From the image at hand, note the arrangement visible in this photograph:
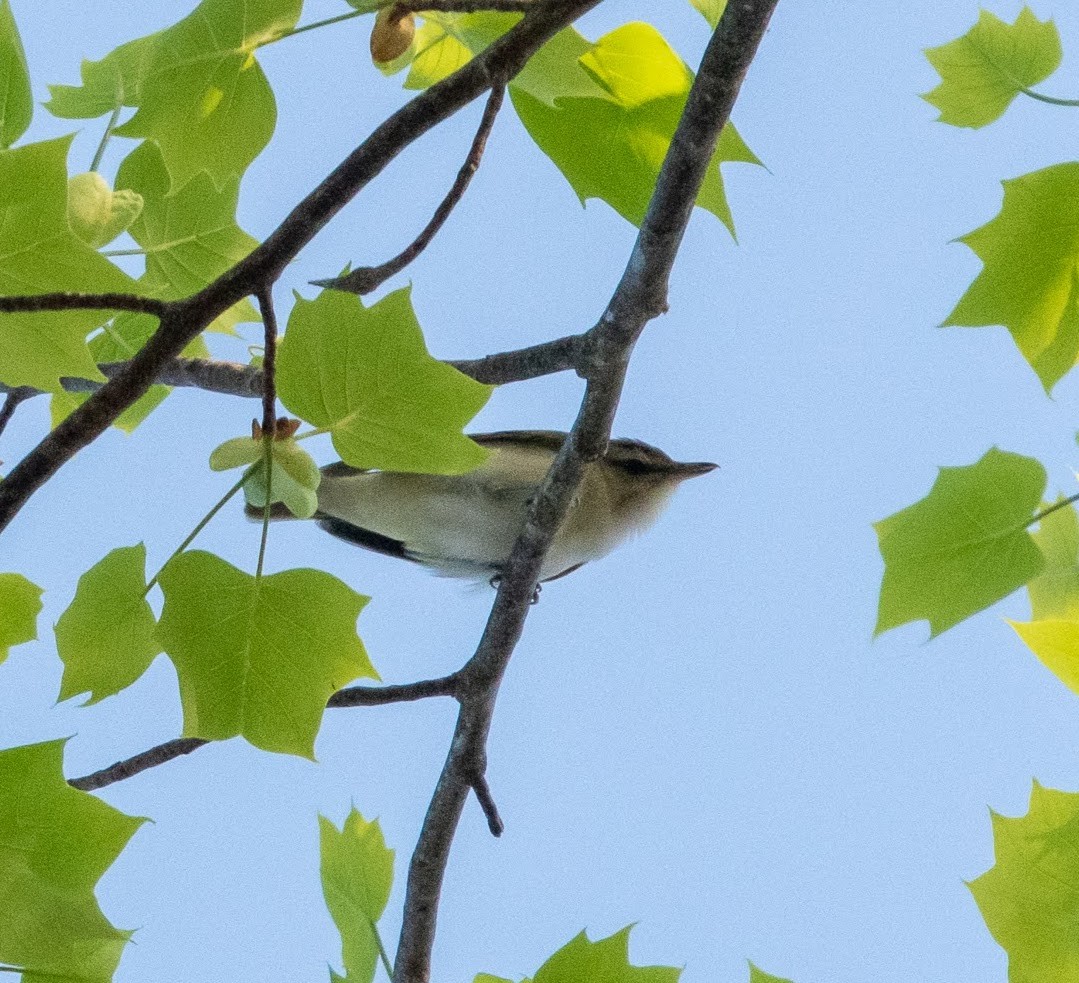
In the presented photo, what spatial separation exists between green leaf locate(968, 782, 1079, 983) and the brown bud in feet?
4.36

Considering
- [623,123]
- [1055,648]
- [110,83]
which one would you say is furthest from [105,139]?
[1055,648]

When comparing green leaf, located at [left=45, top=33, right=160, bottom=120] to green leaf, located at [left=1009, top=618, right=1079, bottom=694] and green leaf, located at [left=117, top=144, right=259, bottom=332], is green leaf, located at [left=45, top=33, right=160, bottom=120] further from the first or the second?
green leaf, located at [left=1009, top=618, right=1079, bottom=694]

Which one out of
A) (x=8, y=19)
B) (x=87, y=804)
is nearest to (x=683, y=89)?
(x=8, y=19)

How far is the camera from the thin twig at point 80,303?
124cm

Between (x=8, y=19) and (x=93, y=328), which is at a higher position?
(x=8, y=19)

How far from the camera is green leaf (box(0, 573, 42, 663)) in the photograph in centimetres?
159

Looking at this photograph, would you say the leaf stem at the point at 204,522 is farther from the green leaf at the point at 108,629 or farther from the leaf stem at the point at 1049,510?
the leaf stem at the point at 1049,510

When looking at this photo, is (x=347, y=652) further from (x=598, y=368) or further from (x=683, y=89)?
(x=683, y=89)

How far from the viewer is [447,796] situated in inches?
98.2

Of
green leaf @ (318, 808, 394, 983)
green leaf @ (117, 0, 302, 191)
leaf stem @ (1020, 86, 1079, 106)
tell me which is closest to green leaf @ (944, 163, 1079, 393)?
leaf stem @ (1020, 86, 1079, 106)

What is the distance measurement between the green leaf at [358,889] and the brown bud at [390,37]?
137 centimetres

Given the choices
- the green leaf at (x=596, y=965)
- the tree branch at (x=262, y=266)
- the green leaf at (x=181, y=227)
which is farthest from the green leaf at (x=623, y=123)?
the green leaf at (x=596, y=965)

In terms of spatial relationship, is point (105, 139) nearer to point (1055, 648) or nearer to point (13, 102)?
point (13, 102)

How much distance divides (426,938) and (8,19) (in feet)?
5.77
